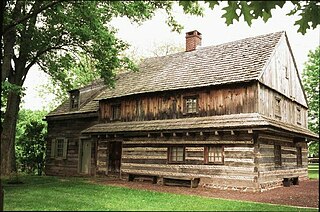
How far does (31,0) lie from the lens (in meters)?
15.1

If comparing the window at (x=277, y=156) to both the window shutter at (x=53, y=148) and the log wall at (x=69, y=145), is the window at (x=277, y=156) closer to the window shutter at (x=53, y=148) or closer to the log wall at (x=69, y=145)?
the log wall at (x=69, y=145)

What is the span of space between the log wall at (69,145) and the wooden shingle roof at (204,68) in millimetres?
2713

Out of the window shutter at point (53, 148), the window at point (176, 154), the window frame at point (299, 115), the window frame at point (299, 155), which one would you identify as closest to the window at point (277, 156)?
the window frame at point (299, 155)

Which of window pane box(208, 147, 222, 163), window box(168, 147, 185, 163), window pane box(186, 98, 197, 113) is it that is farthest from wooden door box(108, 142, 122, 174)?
window pane box(208, 147, 222, 163)

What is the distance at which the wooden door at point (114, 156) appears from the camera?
2153 centimetres

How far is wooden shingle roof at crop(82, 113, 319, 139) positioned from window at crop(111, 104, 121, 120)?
0.47m

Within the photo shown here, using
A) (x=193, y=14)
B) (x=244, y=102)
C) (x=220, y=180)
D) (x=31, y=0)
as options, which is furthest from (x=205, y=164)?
(x=31, y=0)

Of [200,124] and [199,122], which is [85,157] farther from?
[200,124]

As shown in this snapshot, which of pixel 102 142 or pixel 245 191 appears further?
pixel 102 142

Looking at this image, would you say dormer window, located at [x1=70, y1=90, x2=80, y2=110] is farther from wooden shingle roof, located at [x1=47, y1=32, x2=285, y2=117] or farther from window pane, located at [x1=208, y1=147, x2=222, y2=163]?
window pane, located at [x1=208, y1=147, x2=222, y2=163]

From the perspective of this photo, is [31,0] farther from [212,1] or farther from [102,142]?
[212,1]

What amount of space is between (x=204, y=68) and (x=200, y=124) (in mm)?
4291

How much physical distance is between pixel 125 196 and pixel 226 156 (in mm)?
5811

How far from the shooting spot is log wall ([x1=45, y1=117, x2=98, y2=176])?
76.7ft
